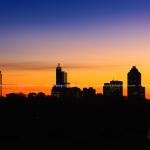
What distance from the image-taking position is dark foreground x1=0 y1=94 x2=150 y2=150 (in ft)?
233

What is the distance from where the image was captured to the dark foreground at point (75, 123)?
233ft

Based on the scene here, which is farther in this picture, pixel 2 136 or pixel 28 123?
pixel 28 123

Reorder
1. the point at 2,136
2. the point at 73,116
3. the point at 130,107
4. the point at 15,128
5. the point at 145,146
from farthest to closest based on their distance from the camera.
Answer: the point at 130,107, the point at 73,116, the point at 15,128, the point at 2,136, the point at 145,146

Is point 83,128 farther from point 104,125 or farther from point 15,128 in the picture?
point 15,128

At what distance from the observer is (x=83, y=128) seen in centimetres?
9231

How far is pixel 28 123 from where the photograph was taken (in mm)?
95938

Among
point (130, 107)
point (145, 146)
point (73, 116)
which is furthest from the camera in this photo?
point (130, 107)

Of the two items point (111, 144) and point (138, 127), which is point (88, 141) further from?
point (138, 127)

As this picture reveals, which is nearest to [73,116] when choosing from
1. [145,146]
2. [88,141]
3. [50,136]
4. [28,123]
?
[28,123]

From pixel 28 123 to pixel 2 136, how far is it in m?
16.9

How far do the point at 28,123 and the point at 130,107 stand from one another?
96.2ft

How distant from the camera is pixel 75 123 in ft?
319

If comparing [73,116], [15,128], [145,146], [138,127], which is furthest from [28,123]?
[145,146]

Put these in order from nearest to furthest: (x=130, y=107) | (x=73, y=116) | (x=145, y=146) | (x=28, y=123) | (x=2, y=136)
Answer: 1. (x=145, y=146)
2. (x=2, y=136)
3. (x=28, y=123)
4. (x=73, y=116)
5. (x=130, y=107)
